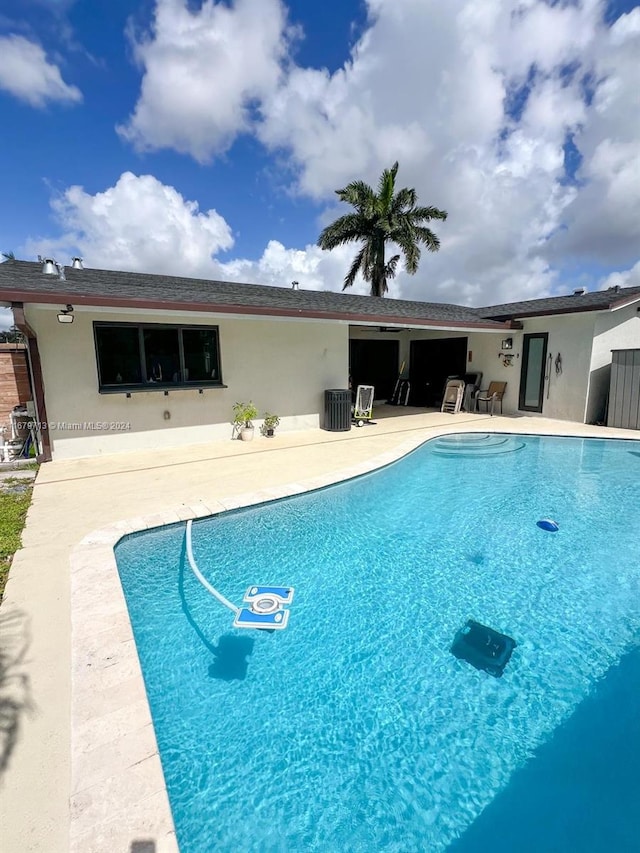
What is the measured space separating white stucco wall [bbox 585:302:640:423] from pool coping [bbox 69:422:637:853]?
1232cm

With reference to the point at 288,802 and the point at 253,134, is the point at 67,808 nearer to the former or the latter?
the point at 288,802

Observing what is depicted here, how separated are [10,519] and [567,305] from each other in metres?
13.5

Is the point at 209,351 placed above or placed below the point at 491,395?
above

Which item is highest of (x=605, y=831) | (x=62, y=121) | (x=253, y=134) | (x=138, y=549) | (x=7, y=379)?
(x=253, y=134)

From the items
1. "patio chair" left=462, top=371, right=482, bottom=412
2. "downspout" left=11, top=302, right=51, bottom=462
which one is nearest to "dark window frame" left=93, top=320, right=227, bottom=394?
"downspout" left=11, top=302, right=51, bottom=462

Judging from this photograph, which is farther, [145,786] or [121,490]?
[121,490]

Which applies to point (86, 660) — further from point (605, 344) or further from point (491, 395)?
point (491, 395)

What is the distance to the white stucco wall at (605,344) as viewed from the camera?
10.9 m

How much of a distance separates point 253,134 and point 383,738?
14431 millimetres

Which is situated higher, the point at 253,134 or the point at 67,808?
the point at 253,134

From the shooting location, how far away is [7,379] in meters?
8.55

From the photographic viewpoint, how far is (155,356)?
331 inches

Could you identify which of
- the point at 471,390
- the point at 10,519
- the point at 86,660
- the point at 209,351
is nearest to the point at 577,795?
the point at 86,660

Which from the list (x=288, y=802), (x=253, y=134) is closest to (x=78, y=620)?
(x=288, y=802)
